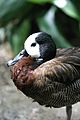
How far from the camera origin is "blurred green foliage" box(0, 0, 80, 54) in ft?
15.6

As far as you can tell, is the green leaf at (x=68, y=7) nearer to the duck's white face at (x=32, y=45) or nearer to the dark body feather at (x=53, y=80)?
the dark body feather at (x=53, y=80)

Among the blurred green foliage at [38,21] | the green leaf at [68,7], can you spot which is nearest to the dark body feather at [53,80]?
the green leaf at [68,7]

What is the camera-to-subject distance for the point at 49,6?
16.2ft

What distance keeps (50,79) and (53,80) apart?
0.07 ft

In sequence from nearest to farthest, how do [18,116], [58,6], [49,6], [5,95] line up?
1. [18,116]
2. [5,95]
3. [58,6]
4. [49,6]

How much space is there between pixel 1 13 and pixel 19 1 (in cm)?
22

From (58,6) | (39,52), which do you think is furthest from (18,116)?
(58,6)

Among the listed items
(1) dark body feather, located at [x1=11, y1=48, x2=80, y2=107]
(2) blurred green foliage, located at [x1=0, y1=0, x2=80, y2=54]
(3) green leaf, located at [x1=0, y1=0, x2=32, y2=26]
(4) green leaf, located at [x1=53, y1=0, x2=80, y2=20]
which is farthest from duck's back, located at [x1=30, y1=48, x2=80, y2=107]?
(3) green leaf, located at [x1=0, y1=0, x2=32, y2=26]

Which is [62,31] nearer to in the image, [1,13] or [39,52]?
[1,13]

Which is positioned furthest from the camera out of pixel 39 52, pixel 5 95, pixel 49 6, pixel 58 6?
pixel 49 6

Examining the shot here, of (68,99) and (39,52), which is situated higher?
(39,52)

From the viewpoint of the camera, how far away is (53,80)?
2.83m

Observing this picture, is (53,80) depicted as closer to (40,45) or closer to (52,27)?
(40,45)

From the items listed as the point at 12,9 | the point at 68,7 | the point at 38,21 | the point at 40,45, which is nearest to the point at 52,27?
the point at 38,21
